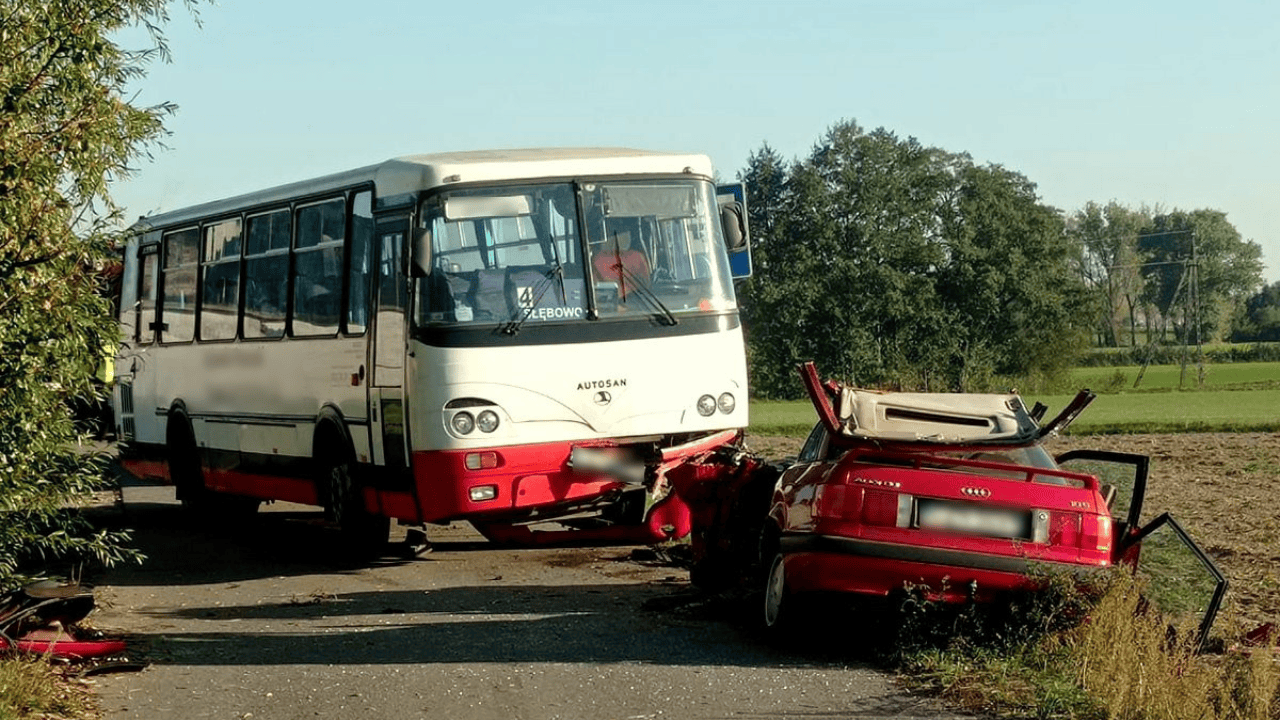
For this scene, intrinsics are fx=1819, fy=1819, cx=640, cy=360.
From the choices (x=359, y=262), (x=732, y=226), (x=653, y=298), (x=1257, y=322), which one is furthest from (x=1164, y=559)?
(x=1257, y=322)

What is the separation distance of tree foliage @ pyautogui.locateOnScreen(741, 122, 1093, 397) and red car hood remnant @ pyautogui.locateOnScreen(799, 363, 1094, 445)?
77.8 metres

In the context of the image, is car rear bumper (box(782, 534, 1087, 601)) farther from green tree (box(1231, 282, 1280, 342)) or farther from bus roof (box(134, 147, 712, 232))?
green tree (box(1231, 282, 1280, 342))

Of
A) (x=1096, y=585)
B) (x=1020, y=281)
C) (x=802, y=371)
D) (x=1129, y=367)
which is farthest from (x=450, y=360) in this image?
(x=1129, y=367)

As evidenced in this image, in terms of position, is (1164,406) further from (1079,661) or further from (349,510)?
(1079,661)

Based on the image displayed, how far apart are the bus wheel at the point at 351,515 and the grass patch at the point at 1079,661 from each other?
22.1 ft

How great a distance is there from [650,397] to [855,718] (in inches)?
283

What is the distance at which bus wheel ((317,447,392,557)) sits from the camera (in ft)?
52.2

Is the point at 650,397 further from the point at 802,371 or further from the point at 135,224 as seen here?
the point at 135,224

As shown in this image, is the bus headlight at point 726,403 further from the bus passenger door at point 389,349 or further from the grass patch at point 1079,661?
the grass patch at point 1079,661

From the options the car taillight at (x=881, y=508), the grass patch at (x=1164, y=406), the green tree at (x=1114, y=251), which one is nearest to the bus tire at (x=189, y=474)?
the grass patch at (x=1164, y=406)

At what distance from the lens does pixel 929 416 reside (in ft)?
36.0

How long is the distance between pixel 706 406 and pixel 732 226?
5.19ft

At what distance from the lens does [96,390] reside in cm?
947

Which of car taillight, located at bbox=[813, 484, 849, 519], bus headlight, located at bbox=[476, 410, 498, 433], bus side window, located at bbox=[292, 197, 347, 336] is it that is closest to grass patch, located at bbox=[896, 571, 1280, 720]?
car taillight, located at bbox=[813, 484, 849, 519]
